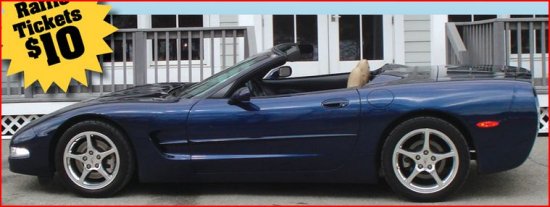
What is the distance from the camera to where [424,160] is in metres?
4.88

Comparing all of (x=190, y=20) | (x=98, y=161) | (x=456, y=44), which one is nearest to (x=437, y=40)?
(x=456, y=44)

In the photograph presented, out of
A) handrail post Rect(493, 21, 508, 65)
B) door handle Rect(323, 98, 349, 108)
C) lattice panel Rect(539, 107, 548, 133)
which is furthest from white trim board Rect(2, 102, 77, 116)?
lattice panel Rect(539, 107, 548, 133)

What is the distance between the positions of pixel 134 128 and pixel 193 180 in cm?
57

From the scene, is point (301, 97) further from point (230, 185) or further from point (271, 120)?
point (230, 185)

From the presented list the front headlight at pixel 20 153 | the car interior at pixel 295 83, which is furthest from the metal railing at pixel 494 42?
the front headlight at pixel 20 153

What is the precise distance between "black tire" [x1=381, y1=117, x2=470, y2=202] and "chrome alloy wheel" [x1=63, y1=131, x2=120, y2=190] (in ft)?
6.46

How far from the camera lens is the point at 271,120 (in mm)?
4969

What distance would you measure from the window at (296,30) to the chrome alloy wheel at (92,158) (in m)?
5.70

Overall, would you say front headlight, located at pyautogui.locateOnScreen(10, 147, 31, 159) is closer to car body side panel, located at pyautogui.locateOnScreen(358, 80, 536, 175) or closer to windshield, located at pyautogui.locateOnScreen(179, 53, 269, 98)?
windshield, located at pyautogui.locateOnScreen(179, 53, 269, 98)

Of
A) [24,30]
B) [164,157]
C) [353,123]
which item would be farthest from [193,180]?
[24,30]

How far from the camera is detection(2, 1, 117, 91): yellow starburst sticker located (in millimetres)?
8320

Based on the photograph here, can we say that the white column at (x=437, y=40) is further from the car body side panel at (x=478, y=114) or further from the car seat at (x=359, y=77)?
the car body side panel at (x=478, y=114)

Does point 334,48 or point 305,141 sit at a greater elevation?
point 334,48

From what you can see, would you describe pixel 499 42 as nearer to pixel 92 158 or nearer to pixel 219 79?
pixel 219 79
